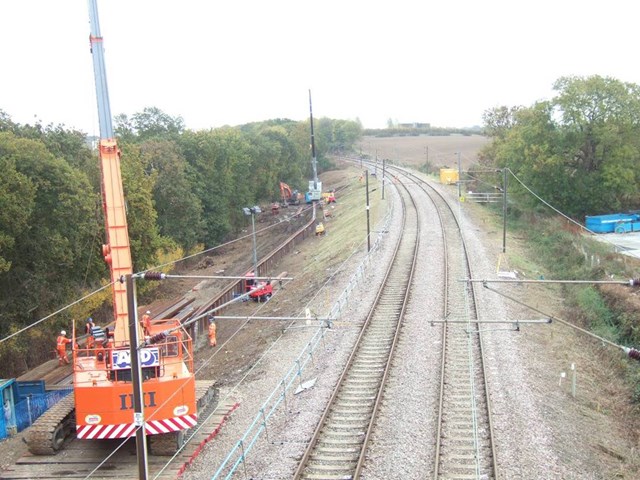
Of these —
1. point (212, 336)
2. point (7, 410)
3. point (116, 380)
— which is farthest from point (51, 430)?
point (212, 336)

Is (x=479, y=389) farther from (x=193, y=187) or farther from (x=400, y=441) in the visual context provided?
(x=193, y=187)

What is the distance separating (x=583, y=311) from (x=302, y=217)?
43791mm

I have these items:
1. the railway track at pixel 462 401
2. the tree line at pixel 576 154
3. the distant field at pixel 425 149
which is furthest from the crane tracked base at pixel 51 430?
the distant field at pixel 425 149

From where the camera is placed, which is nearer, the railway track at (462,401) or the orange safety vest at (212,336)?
the railway track at (462,401)

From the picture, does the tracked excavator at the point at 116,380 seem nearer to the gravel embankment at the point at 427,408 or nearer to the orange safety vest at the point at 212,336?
the gravel embankment at the point at 427,408

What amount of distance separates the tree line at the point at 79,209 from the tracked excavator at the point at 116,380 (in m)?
7.77

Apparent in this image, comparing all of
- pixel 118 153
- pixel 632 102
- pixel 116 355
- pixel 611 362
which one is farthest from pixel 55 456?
pixel 632 102

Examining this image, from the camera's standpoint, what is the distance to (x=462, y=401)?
19.2m

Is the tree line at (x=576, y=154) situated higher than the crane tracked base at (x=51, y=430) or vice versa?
the tree line at (x=576, y=154)

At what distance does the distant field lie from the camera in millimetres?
119162

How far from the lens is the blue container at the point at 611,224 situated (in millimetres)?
52062

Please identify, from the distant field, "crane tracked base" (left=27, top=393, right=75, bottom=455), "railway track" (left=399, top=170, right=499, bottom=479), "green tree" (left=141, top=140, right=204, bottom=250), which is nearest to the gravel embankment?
"railway track" (left=399, top=170, right=499, bottom=479)

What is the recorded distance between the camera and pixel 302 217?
232 feet

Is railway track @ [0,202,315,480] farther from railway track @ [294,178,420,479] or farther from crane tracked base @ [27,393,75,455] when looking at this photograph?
railway track @ [294,178,420,479]
